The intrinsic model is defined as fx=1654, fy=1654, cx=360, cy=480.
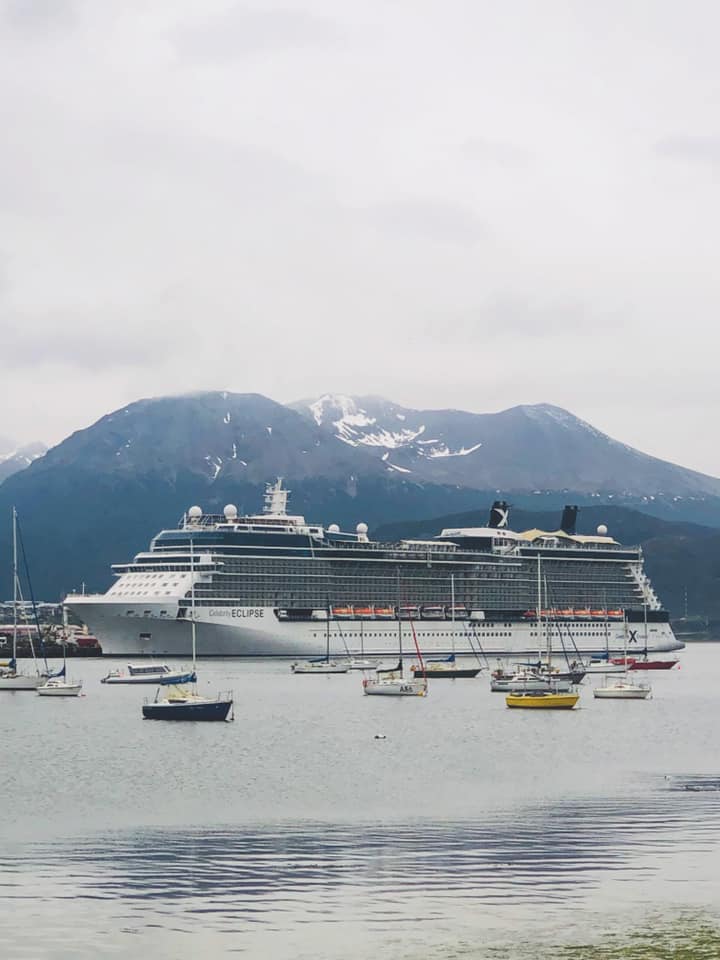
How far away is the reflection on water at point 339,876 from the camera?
100ft


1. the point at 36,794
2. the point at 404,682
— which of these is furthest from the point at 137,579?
the point at 36,794

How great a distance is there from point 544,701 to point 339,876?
6471cm

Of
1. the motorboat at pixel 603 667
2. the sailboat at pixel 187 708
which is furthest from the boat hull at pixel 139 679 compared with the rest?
the motorboat at pixel 603 667

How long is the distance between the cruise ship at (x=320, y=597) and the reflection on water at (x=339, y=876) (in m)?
116

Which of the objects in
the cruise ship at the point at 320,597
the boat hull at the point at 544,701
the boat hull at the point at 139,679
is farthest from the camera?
the cruise ship at the point at 320,597

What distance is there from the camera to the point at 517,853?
39094 mm

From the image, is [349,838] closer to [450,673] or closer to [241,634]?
[450,673]

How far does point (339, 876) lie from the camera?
36.2 meters

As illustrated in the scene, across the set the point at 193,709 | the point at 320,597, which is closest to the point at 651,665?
the point at 320,597

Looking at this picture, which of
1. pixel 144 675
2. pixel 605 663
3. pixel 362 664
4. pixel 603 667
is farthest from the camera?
pixel 605 663

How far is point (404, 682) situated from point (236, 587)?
55075 millimetres

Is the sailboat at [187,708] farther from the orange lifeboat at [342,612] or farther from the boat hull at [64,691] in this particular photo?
the orange lifeboat at [342,612]

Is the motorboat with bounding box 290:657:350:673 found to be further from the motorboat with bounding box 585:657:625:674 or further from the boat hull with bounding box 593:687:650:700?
the boat hull with bounding box 593:687:650:700

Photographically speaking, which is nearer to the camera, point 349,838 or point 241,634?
point 349,838
